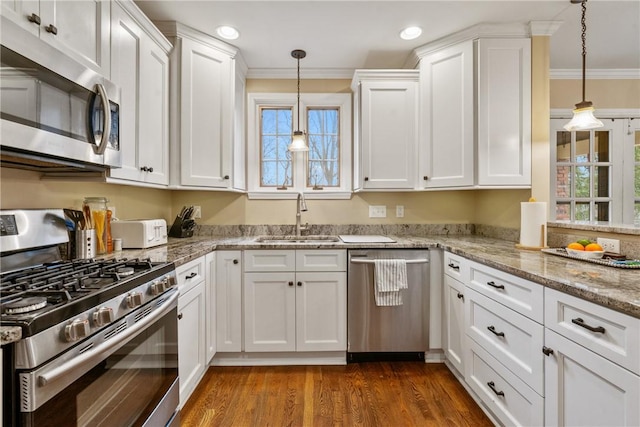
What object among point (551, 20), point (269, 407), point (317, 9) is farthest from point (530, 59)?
point (269, 407)

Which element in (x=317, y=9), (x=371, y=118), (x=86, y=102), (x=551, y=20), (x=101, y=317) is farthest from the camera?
(x=371, y=118)

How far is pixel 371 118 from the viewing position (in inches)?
101

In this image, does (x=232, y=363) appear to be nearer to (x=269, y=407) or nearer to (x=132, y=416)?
(x=269, y=407)

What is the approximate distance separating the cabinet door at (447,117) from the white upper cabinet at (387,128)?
9 cm

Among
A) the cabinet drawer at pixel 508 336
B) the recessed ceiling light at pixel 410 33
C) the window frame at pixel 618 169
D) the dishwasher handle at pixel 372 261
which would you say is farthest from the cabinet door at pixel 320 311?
the window frame at pixel 618 169

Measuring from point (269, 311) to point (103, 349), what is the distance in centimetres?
136

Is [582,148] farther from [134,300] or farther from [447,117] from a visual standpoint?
[134,300]

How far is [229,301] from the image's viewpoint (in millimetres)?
2236

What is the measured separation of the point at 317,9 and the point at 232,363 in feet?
8.23

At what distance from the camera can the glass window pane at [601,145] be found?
293 centimetres

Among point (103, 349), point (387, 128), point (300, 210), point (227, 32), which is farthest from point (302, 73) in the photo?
point (103, 349)

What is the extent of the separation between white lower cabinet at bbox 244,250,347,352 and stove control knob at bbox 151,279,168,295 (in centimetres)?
89

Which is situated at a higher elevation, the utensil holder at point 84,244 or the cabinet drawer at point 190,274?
the utensil holder at point 84,244

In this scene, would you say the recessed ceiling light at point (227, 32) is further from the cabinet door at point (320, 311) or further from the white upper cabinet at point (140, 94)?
the cabinet door at point (320, 311)
